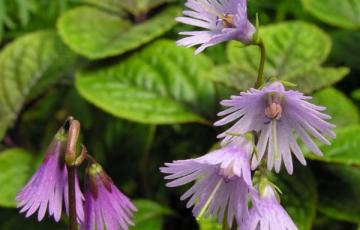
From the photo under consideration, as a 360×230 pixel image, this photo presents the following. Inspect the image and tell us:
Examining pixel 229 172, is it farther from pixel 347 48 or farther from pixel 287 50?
pixel 347 48

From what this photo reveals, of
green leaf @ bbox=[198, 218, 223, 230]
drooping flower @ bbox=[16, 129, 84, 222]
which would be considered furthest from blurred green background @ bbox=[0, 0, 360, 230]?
drooping flower @ bbox=[16, 129, 84, 222]

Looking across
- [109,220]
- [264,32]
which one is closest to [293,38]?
[264,32]

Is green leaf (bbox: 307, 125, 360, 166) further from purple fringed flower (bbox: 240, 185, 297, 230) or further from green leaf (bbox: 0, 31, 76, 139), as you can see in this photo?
green leaf (bbox: 0, 31, 76, 139)

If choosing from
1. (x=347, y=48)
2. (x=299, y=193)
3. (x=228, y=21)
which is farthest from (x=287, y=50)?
(x=228, y=21)

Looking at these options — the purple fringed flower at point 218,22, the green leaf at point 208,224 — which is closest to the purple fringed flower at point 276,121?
the purple fringed flower at point 218,22

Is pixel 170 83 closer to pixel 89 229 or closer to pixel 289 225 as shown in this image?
pixel 89 229

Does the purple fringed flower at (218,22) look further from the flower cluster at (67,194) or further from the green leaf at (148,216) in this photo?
the green leaf at (148,216)

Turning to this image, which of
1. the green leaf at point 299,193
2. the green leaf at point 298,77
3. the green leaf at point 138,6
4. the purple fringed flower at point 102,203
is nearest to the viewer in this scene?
the purple fringed flower at point 102,203
